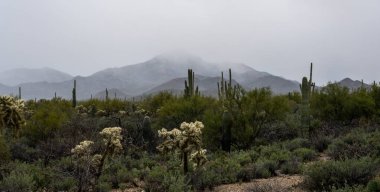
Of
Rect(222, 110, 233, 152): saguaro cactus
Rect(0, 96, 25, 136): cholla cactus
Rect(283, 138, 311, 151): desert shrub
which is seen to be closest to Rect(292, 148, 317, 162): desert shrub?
Rect(283, 138, 311, 151): desert shrub

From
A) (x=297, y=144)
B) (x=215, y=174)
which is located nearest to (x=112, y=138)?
(x=215, y=174)

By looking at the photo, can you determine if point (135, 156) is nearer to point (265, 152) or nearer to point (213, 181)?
point (265, 152)

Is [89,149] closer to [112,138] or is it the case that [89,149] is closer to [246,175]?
[112,138]

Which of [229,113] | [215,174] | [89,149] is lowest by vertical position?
[215,174]

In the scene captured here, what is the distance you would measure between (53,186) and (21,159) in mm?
5312

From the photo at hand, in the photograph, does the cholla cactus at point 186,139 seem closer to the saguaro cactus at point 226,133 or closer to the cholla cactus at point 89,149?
the cholla cactus at point 89,149

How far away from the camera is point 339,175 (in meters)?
9.73

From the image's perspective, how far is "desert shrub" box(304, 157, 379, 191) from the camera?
968cm

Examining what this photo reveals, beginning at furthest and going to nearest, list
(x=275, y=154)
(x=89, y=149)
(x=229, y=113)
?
1. (x=229, y=113)
2. (x=275, y=154)
3. (x=89, y=149)

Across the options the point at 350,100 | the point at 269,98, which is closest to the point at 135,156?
the point at 269,98

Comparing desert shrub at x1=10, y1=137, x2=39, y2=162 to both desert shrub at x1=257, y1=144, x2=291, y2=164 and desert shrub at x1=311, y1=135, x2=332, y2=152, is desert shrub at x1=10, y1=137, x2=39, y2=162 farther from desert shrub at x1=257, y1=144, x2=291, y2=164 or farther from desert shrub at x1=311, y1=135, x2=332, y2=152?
desert shrub at x1=311, y1=135, x2=332, y2=152

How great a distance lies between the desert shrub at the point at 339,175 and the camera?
9677mm

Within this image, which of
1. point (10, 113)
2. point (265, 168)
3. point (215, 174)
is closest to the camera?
point (10, 113)

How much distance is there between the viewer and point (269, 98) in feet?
64.9
